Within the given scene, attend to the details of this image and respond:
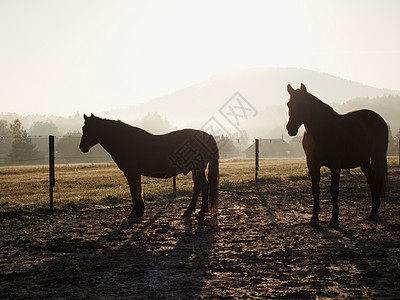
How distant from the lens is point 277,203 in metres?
12.1

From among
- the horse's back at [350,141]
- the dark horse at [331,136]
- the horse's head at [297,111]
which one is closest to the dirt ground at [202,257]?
the dark horse at [331,136]

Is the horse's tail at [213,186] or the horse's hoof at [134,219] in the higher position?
the horse's tail at [213,186]

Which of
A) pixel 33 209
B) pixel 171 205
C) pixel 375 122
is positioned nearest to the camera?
pixel 375 122

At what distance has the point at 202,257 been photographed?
19.0 feet

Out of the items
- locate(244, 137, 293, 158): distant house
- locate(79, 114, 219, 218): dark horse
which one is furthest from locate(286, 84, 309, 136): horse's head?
locate(244, 137, 293, 158): distant house

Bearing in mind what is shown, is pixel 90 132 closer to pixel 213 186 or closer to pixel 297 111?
pixel 213 186

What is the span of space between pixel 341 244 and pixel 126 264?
3.63m

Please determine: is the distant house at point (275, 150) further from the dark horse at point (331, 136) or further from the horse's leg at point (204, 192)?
the dark horse at point (331, 136)

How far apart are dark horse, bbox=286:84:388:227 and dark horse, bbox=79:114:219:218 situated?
2410 mm

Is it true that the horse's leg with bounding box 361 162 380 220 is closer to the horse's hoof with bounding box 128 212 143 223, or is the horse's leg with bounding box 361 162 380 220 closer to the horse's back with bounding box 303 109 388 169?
the horse's back with bounding box 303 109 388 169

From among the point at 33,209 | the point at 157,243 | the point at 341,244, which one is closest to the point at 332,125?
the point at 341,244

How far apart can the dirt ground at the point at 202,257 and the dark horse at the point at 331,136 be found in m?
1.05

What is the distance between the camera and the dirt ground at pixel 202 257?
170 inches

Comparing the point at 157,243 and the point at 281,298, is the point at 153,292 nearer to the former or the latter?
the point at 281,298
